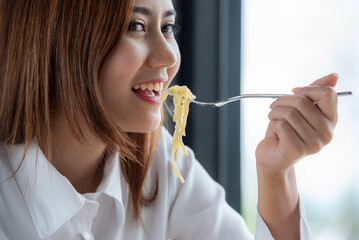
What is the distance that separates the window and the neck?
0.74 metres

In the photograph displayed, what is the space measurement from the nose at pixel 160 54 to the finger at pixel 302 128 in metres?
0.34

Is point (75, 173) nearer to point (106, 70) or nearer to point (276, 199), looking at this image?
point (106, 70)

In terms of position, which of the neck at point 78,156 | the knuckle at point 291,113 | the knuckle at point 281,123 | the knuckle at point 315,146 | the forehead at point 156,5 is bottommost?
the neck at point 78,156

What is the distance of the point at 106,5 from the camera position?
1.27m

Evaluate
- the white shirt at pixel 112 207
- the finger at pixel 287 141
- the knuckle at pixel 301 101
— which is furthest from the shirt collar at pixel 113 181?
the knuckle at pixel 301 101

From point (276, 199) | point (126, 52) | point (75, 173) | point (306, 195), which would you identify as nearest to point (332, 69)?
point (306, 195)

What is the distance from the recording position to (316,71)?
5.74 feet

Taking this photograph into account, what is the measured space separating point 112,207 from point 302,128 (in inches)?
25.6

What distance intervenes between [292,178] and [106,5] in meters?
0.67

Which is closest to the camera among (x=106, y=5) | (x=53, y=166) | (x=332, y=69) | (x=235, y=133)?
(x=106, y=5)

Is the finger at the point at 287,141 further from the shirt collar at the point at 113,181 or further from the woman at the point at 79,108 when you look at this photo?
the shirt collar at the point at 113,181

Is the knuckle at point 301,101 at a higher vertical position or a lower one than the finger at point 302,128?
higher

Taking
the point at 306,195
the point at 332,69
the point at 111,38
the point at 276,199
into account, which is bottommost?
the point at 306,195

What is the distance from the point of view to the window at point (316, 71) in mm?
1641
